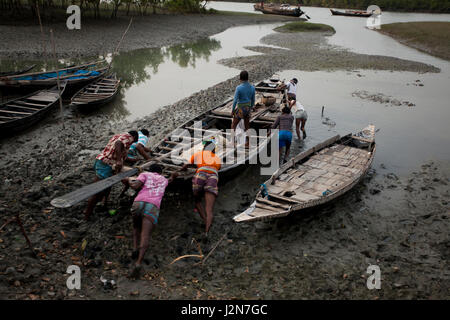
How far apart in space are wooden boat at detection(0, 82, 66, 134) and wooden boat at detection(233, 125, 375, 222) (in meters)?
7.64

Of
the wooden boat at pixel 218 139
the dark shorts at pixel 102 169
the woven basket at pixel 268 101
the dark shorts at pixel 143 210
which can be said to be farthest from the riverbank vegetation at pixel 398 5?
the dark shorts at pixel 143 210

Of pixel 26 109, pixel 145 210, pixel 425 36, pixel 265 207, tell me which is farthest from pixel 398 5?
pixel 145 210

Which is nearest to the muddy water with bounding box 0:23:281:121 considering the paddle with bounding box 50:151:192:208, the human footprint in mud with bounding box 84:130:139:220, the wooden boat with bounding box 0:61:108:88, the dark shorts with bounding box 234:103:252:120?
the wooden boat with bounding box 0:61:108:88

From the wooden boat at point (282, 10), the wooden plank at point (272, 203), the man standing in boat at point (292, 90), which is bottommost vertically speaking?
the wooden plank at point (272, 203)

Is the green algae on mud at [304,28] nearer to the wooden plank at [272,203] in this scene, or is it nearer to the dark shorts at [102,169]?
the wooden plank at [272,203]

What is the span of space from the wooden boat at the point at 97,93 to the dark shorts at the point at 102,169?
268 inches

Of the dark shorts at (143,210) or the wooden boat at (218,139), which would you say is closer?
the dark shorts at (143,210)

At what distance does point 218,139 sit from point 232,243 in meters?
3.41

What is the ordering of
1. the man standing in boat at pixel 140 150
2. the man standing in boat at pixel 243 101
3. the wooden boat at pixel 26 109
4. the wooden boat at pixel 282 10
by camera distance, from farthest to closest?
the wooden boat at pixel 282 10
the wooden boat at pixel 26 109
the man standing in boat at pixel 243 101
the man standing in boat at pixel 140 150

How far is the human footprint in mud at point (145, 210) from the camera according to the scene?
16.9 feet

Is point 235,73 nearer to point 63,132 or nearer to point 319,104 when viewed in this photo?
point 319,104

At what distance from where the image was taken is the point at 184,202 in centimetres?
719

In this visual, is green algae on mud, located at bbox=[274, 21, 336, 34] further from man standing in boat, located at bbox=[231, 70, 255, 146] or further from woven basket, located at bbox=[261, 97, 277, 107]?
man standing in boat, located at bbox=[231, 70, 255, 146]

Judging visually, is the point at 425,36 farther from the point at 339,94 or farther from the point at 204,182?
the point at 204,182
